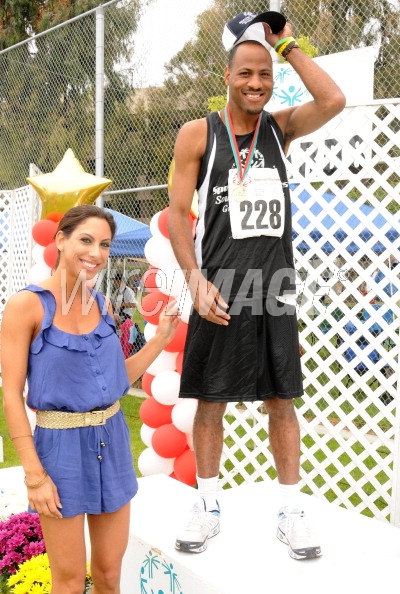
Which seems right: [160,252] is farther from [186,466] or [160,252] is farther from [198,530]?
[198,530]

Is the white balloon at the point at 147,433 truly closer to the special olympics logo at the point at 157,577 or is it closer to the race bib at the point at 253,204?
the special olympics logo at the point at 157,577

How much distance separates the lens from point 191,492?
9.52ft

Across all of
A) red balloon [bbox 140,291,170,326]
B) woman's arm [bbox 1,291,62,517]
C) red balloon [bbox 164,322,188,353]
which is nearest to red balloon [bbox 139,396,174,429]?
red balloon [bbox 164,322,188,353]

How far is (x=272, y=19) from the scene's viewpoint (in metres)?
2.12

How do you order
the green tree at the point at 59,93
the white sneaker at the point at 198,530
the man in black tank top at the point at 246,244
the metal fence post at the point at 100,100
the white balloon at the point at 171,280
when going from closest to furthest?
the man in black tank top at the point at 246,244
the white sneaker at the point at 198,530
the white balloon at the point at 171,280
the metal fence post at the point at 100,100
the green tree at the point at 59,93

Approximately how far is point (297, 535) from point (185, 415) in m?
1.61

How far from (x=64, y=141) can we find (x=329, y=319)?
519 cm

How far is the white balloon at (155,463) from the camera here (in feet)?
13.2

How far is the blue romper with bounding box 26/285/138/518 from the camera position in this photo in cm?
174

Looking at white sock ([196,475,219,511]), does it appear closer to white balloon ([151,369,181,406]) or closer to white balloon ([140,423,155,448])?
white balloon ([151,369,181,406])

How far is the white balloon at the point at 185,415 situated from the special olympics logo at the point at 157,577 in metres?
1.35

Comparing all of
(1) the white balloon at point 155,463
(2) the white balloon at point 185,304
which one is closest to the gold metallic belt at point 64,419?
(2) the white balloon at point 185,304

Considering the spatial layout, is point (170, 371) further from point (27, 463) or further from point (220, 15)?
point (220, 15)

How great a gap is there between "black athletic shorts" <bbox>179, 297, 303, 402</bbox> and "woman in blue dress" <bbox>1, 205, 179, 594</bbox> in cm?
45
